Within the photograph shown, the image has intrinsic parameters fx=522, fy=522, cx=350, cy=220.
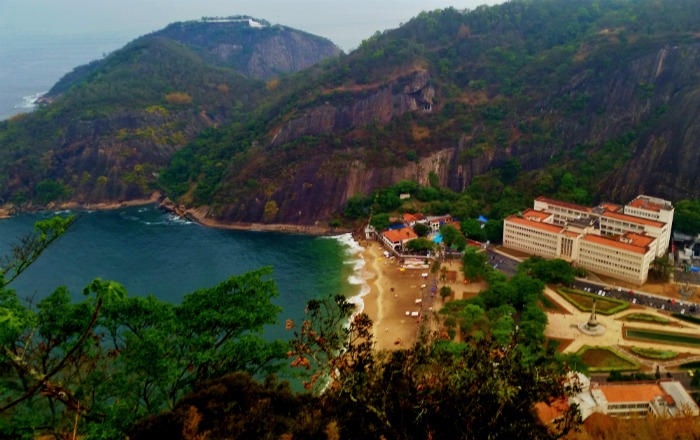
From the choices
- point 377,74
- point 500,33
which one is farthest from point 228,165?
point 500,33

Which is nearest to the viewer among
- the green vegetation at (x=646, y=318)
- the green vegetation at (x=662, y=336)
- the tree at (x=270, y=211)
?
the green vegetation at (x=662, y=336)

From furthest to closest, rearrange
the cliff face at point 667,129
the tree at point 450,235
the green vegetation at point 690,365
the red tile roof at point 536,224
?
the cliff face at point 667,129 < the tree at point 450,235 < the red tile roof at point 536,224 < the green vegetation at point 690,365

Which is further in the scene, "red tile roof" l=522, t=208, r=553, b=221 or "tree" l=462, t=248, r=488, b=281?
"red tile roof" l=522, t=208, r=553, b=221

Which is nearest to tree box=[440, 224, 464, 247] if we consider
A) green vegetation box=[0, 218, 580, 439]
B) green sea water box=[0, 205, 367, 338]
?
green sea water box=[0, 205, 367, 338]

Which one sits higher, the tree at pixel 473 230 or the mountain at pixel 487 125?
the mountain at pixel 487 125

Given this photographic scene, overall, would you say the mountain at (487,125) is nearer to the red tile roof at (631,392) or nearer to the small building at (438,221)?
the small building at (438,221)

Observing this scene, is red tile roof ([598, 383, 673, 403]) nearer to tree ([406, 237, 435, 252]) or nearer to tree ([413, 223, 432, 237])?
tree ([406, 237, 435, 252])

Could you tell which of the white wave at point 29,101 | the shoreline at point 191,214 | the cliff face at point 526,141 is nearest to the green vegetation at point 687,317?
the cliff face at point 526,141
